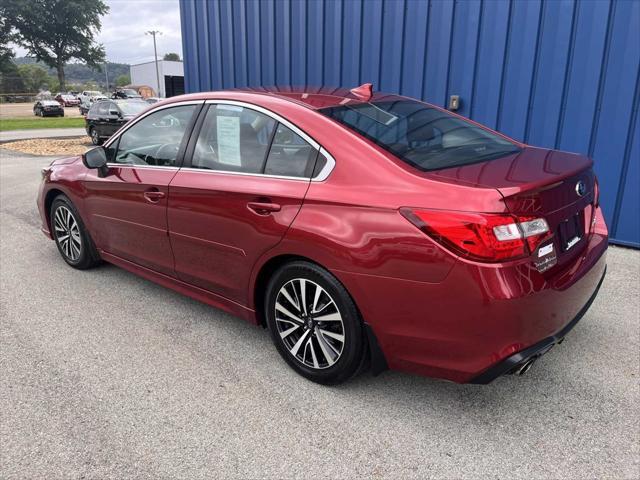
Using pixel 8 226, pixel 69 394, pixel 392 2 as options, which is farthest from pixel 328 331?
pixel 8 226

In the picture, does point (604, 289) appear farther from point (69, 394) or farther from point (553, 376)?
point (69, 394)

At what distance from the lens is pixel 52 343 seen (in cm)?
340

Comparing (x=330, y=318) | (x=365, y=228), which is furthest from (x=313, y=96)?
(x=330, y=318)

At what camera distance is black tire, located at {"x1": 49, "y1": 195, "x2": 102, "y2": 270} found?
14.8 ft

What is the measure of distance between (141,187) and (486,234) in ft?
8.30

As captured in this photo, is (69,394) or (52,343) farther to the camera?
(52,343)

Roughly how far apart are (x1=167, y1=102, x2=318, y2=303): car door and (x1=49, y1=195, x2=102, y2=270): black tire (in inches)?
57.0

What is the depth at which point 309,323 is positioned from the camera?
111 inches

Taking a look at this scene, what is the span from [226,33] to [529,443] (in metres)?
7.61

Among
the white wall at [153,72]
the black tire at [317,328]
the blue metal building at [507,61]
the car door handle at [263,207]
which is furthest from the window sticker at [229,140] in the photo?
the white wall at [153,72]

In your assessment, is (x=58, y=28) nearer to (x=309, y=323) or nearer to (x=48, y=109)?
(x=48, y=109)

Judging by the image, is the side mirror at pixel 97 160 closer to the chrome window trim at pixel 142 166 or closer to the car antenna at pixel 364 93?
the chrome window trim at pixel 142 166

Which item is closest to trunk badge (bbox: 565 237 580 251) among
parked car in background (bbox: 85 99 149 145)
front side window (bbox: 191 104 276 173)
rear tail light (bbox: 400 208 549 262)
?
rear tail light (bbox: 400 208 549 262)

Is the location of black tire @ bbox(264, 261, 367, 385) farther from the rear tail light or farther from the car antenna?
→ the car antenna
